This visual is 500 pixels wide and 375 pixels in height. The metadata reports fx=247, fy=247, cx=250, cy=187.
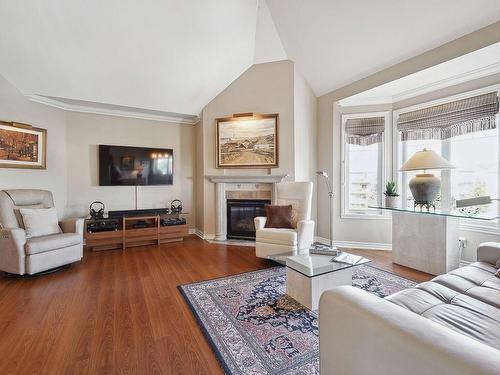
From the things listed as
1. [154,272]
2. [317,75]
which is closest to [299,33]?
[317,75]

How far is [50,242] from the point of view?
297 cm

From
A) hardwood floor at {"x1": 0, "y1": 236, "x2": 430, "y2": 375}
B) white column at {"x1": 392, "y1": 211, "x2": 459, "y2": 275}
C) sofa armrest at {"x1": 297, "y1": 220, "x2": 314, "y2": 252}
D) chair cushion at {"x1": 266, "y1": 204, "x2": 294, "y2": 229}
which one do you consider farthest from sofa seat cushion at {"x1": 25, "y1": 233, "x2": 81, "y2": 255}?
white column at {"x1": 392, "y1": 211, "x2": 459, "y2": 275}

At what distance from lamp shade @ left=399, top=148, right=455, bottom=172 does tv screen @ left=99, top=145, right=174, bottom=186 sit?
4.00 metres

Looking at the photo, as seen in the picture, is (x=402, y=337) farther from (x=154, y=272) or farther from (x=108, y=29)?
(x=108, y=29)

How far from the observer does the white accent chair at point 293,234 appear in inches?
124

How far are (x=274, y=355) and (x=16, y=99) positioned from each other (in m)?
4.72

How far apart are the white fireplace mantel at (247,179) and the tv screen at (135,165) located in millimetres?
951

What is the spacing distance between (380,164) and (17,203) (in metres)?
→ 5.27

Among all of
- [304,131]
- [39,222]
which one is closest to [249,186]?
[304,131]

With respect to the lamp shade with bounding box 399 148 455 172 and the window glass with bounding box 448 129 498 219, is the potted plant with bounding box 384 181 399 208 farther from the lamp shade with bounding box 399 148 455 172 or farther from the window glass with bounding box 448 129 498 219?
the window glass with bounding box 448 129 498 219

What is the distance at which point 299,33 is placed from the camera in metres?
3.61

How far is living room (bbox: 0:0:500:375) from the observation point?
1.56 metres

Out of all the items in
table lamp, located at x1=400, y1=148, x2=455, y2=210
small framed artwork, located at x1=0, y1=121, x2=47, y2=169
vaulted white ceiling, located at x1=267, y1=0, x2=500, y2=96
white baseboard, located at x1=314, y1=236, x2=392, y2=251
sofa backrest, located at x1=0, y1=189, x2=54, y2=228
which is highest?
vaulted white ceiling, located at x1=267, y1=0, x2=500, y2=96

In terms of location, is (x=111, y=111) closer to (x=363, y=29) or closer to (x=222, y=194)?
(x=222, y=194)
